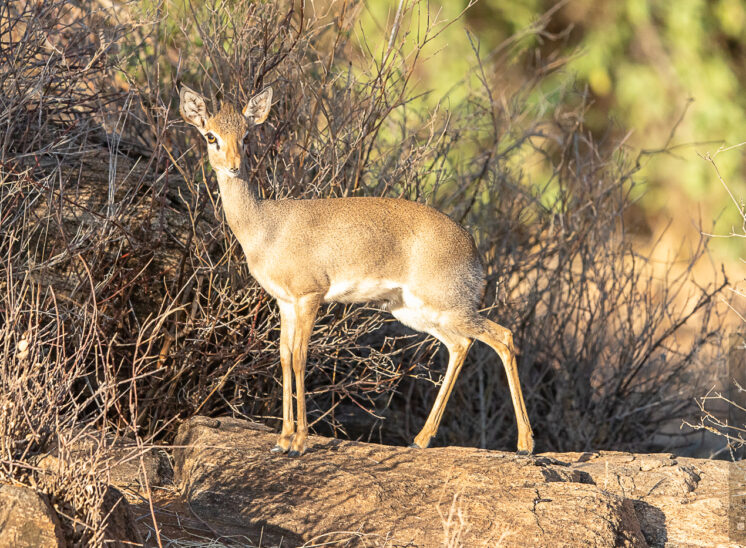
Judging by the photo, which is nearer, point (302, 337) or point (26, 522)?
point (26, 522)

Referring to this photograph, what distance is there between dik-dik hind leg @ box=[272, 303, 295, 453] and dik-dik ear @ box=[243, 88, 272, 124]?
1.03 meters

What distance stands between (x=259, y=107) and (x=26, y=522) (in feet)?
8.66

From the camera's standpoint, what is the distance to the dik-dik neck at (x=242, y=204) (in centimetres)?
520

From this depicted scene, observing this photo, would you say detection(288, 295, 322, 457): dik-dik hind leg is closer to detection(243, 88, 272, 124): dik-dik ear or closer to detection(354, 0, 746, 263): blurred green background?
detection(243, 88, 272, 124): dik-dik ear

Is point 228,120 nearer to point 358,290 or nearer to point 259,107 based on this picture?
point 259,107

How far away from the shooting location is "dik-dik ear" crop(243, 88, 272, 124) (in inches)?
204

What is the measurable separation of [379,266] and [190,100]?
1348 millimetres

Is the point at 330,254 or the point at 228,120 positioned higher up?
the point at 228,120

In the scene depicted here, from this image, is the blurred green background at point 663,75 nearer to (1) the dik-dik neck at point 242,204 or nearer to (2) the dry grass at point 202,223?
(2) the dry grass at point 202,223

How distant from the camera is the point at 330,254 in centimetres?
527

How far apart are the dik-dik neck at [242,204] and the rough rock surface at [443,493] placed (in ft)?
3.79

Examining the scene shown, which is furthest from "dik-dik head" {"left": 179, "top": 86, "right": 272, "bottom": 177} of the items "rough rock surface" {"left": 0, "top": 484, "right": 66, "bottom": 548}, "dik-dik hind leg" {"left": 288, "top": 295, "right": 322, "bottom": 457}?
"rough rock surface" {"left": 0, "top": 484, "right": 66, "bottom": 548}

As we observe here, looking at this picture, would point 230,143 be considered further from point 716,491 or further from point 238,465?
point 716,491

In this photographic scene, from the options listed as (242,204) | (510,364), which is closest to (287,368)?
(242,204)
